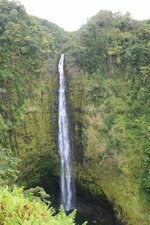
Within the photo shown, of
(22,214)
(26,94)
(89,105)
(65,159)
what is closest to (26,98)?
(26,94)

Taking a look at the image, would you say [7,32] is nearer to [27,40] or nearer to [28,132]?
[27,40]

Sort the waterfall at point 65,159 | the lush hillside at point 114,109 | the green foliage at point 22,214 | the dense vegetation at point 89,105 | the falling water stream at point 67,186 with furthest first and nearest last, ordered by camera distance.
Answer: the waterfall at point 65,159
the falling water stream at point 67,186
the dense vegetation at point 89,105
the lush hillside at point 114,109
the green foliage at point 22,214

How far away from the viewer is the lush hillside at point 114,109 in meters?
21.4

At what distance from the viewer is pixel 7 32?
2603 centimetres

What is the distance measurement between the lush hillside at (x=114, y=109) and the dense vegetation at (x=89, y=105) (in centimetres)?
7

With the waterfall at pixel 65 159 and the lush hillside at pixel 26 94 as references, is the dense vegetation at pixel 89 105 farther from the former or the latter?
the waterfall at pixel 65 159

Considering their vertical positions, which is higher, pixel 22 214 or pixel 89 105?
pixel 22 214

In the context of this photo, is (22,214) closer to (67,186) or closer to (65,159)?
(65,159)

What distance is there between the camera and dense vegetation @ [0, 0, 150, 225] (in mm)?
21969

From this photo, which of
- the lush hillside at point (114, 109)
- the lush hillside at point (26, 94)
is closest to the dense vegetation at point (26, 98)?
the lush hillside at point (26, 94)

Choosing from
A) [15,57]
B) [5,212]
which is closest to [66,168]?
[15,57]

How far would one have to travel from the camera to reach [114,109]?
24422 mm

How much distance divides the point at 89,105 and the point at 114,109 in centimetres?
214

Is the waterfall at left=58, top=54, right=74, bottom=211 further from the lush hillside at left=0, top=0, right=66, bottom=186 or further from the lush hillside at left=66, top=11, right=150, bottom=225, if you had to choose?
the lush hillside at left=66, top=11, right=150, bottom=225
